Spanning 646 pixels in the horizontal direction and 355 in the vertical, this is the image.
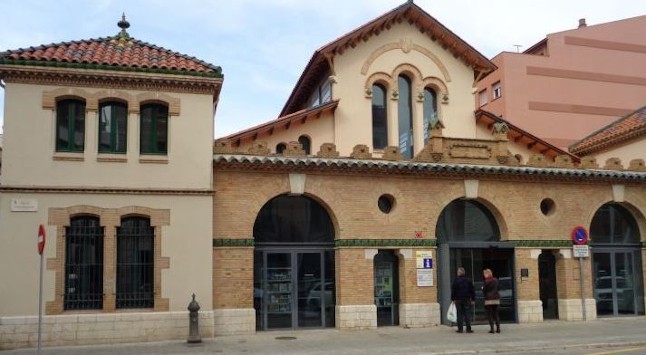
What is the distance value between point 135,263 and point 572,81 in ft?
122

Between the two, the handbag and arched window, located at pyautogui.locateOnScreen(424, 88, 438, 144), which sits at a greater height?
arched window, located at pyautogui.locateOnScreen(424, 88, 438, 144)

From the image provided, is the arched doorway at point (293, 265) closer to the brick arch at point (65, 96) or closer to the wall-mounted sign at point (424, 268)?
the wall-mounted sign at point (424, 268)

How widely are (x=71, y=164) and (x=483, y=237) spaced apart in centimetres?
1190

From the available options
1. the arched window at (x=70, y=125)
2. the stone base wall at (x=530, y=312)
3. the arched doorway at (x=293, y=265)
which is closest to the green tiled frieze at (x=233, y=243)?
the arched doorway at (x=293, y=265)

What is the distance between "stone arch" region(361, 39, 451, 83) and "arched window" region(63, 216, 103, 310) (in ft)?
35.2

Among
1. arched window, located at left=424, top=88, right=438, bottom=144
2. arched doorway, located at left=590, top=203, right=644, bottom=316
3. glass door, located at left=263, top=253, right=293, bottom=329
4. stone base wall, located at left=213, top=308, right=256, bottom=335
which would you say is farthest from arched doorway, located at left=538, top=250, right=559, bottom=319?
stone base wall, located at left=213, top=308, right=256, bottom=335

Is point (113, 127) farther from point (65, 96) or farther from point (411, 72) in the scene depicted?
point (411, 72)

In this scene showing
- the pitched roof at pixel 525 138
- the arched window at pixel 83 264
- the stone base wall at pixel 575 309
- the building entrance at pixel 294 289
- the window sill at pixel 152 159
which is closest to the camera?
the arched window at pixel 83 264

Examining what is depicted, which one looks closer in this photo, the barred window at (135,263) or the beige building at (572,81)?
the barred window at (135,263)

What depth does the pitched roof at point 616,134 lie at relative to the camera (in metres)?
23.0

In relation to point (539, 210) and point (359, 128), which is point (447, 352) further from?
point (359, 128)

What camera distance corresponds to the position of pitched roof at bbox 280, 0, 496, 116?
73.4 ft

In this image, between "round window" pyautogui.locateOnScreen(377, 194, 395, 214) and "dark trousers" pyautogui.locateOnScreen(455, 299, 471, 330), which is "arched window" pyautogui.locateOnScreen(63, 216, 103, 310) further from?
"dark trousers" pyautogui.locateOnScreen(455, 299, 471, 330)

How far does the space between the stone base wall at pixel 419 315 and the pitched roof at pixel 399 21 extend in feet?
29.0
